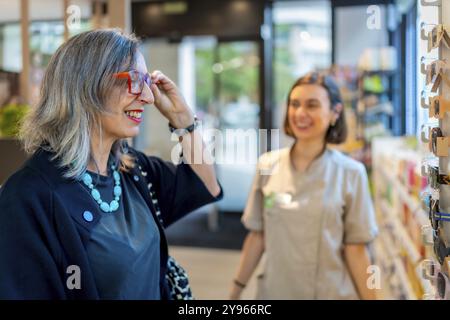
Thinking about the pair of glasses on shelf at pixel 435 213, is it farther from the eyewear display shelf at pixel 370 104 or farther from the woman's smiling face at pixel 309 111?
the eyewear display shelf at pixel 370 104

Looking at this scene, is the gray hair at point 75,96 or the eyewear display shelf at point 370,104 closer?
the gray hair at point 75,96

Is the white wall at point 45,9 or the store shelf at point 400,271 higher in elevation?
the white wall at point 45,9

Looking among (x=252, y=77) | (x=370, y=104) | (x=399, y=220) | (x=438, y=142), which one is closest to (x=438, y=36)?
(x=438, y=142)

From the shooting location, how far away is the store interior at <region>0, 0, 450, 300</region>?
3029 mm

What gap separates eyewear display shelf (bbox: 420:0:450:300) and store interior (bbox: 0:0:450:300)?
38.0 inches

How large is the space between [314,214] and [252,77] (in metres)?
5.21

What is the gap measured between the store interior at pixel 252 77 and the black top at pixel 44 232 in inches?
39.6

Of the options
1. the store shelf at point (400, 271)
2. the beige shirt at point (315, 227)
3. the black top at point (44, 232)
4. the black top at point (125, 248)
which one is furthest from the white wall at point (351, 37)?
the black top at point (44, 232)

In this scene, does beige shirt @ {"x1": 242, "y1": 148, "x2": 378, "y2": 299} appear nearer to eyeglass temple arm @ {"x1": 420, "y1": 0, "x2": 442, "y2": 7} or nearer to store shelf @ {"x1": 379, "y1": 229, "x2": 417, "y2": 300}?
store shelf @ {"x1": 379, "y1": 229, "x2": 417, "y2": 300}

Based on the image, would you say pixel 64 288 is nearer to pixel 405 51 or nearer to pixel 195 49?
pixel 405 51

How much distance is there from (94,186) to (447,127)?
82 centimetres

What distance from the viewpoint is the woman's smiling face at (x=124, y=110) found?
1326 mm

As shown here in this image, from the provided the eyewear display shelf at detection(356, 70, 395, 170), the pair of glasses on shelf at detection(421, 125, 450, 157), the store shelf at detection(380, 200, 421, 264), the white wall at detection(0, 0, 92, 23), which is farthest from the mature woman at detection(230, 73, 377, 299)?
the eyewear display shelf at detection(356, 70, 395, 170)
